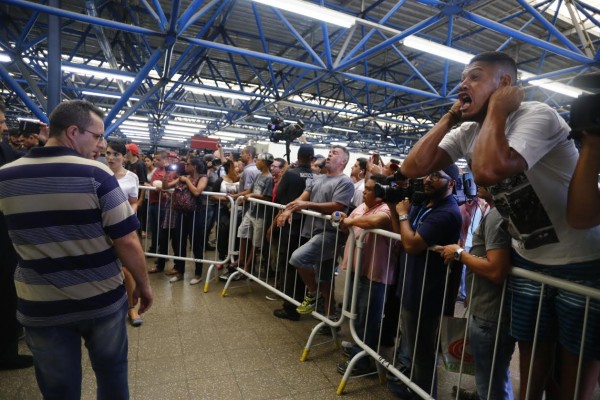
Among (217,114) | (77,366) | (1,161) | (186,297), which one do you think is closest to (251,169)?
(186,297)

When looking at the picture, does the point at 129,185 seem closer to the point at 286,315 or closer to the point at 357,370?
the point at 286,315

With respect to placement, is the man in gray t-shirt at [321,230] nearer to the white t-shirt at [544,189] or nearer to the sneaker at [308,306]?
the sneaker at [308,306]

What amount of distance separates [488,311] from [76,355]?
2.19 m

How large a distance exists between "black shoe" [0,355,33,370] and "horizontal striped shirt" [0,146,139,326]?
1.42m

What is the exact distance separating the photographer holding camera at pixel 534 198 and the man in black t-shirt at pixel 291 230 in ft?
7.67

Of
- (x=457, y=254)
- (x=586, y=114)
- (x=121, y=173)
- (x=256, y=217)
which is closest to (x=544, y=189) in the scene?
(x=586, y=114)

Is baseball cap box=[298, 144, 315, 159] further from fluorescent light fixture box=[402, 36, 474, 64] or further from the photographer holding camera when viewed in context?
fluorescent light fixture box=[402, 36, 474, 64]

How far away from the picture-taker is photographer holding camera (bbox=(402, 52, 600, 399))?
4.28ft

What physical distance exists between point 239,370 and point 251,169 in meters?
3.14

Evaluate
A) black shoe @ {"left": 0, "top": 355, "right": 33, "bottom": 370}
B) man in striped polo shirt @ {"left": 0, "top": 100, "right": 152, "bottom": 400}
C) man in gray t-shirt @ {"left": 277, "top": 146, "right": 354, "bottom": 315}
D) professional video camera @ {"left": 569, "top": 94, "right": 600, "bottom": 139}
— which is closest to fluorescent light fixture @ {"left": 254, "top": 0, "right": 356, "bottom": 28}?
man in gray t-shirt @ {"left": 277, "top": 146, "right": 354, "bottom": 315}

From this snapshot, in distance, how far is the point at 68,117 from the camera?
1.54m

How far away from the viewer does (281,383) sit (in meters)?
2.58

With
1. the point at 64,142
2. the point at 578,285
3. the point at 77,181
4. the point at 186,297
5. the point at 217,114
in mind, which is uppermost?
the point at 217,114

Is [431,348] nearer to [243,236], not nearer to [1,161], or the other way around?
[243,236]
